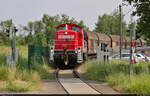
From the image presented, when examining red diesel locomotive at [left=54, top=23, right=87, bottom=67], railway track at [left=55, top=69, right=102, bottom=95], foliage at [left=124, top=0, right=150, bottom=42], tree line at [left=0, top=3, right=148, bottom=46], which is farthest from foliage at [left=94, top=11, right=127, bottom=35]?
railway track at [left=55, top=69, right=102, bottom=95]

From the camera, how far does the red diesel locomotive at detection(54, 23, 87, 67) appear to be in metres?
21.3

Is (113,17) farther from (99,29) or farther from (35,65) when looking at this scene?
(35,65)

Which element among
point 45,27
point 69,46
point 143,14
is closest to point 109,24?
point 45,27

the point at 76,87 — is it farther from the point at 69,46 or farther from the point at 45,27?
the point at 45,27

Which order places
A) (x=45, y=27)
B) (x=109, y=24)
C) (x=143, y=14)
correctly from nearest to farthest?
(x=143, y=14), (x=45, y=27), (x=109, y=24)

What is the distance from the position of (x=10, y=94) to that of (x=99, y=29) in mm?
87779

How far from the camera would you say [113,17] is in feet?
351

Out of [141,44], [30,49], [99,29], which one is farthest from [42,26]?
[30,49]

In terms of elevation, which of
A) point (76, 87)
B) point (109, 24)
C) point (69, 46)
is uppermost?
point (109, 24)

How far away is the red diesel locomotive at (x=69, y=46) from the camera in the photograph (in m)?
21.3

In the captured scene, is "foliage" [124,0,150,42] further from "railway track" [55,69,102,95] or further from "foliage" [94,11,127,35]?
"foliage" [94,11,127,35]

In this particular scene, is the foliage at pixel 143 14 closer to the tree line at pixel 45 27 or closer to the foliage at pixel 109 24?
the tree line at pixel 45 27

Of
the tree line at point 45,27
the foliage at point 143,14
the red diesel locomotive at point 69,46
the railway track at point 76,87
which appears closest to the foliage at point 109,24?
the tree line at point 45,27

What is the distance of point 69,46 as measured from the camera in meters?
22.0
